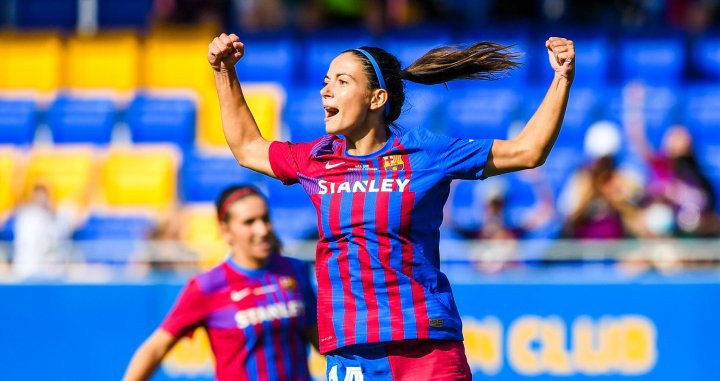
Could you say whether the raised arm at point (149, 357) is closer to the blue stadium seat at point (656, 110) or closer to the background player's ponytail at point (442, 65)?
the background player's ponytail at point (442, 65)

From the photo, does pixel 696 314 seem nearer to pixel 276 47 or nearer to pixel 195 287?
pixel 195 287

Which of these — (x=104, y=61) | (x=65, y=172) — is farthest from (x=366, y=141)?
(x=104, y=61)

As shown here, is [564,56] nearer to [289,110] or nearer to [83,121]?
[289,110]

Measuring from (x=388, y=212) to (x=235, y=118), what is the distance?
0.77 m

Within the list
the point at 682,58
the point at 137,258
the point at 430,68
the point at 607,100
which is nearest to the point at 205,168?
the point at 137,258

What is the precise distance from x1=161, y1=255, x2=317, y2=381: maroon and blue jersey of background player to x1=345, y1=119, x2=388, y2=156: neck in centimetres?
142

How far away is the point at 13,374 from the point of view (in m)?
9.43

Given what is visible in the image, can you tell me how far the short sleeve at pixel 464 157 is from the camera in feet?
Answer: 15.0

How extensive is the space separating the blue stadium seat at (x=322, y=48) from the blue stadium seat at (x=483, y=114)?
4.60ft

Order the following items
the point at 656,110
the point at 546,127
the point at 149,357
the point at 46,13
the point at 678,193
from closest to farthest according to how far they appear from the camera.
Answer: the point at 546,127 → the point at 149,357 → the point at 678,193 → the point at 656,110 → the point at 46,13

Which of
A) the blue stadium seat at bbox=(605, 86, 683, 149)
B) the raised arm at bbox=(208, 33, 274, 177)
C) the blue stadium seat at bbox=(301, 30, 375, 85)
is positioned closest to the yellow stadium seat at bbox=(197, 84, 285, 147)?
the blue stadium seat at bbox=(301, 30, 375, 85)

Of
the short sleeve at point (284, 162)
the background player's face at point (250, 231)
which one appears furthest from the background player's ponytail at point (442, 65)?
the background player's face at point (250, 231)

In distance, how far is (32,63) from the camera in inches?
551

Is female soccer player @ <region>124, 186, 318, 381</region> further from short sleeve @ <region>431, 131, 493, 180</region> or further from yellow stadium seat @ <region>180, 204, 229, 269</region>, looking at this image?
yellow stadium seat @ <region>180, 204, 229, 269</region>
